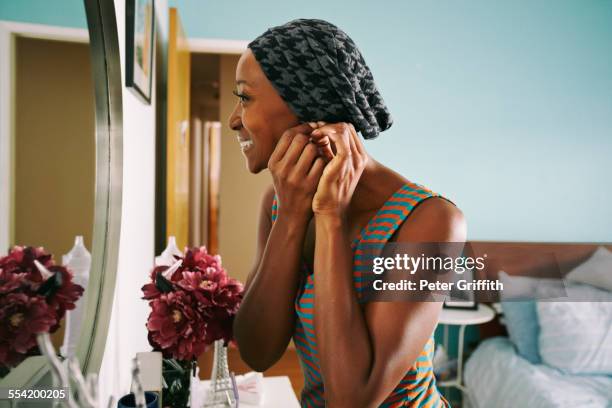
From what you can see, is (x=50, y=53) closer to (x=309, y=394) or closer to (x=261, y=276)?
(x=261, y=276)

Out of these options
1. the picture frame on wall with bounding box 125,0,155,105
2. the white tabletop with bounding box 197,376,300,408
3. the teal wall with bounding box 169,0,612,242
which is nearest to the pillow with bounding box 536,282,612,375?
the teal wall with bounding box 169,0,612,242

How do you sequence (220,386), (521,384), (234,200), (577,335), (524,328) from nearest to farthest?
(220,386) → (521,384) → (577,335) → (524,328) → (234,200)

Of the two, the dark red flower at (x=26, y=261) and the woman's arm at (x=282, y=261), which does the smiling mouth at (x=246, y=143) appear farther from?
the dark red flower at (x=26, y=261)

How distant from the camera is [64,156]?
2.11ft

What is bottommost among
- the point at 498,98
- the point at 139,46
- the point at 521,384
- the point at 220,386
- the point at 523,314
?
the point at 521,384

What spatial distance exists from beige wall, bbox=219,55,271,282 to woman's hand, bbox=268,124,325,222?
2.65 m

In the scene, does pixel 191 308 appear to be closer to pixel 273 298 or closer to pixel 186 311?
pixel 186 311

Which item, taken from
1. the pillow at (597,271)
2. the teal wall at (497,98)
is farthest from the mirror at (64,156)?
the pillow at (597,271)

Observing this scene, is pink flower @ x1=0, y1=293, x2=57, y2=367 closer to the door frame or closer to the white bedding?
the door frame

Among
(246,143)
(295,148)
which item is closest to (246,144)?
(246,143)

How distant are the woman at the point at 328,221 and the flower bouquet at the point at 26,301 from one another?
1.06 feet

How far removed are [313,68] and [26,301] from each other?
510mm

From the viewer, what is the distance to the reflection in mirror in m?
0.49

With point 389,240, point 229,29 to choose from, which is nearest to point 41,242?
point 389,240
